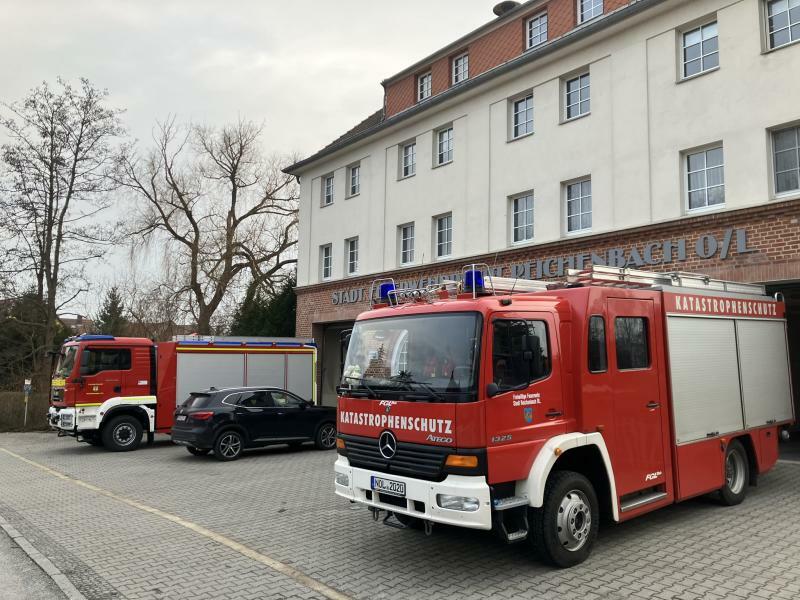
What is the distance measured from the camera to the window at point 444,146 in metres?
18.6

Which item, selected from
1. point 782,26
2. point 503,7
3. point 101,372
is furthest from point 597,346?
point 503,7

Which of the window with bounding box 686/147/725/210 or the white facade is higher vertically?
the white facade

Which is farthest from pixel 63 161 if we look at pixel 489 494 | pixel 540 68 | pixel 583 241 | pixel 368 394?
pixel 489 494

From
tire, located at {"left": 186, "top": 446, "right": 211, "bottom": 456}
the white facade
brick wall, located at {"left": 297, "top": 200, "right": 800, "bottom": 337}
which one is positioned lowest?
tire, located at {"left": 186, "top": 446, "right": 211, "bottom": 456}

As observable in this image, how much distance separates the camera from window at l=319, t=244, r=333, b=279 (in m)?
23.2

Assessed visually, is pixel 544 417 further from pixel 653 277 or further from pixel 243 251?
pixel 243 251

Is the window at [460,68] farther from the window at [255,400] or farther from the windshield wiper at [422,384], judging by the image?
the windshield wiper at [422,384]

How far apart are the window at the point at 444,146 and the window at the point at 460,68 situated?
187 cm

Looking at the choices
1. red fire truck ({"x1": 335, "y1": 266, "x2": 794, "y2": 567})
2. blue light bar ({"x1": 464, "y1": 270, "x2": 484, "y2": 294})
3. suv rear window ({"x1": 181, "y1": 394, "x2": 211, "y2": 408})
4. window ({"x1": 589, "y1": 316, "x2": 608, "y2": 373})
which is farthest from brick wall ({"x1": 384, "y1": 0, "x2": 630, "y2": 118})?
suv rear window ({"x1": 181, "y1": 394, "x2": 211, "y2": 408})

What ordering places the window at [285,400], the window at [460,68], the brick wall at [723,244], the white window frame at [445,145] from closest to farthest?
the brick wall at [723,244], the window at [285,400], the white window frame at [445,145], the window at [460,68]

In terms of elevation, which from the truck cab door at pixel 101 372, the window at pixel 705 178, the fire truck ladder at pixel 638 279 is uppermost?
the window at pixel 705 178

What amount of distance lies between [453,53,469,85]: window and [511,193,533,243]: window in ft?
16.9

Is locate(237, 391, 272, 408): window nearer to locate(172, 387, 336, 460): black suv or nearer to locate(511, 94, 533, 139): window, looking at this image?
locate(172, 387, 336, 460): black suv

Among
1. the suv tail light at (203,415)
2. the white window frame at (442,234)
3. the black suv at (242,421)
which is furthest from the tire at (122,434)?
the white window frame at (442,234)
